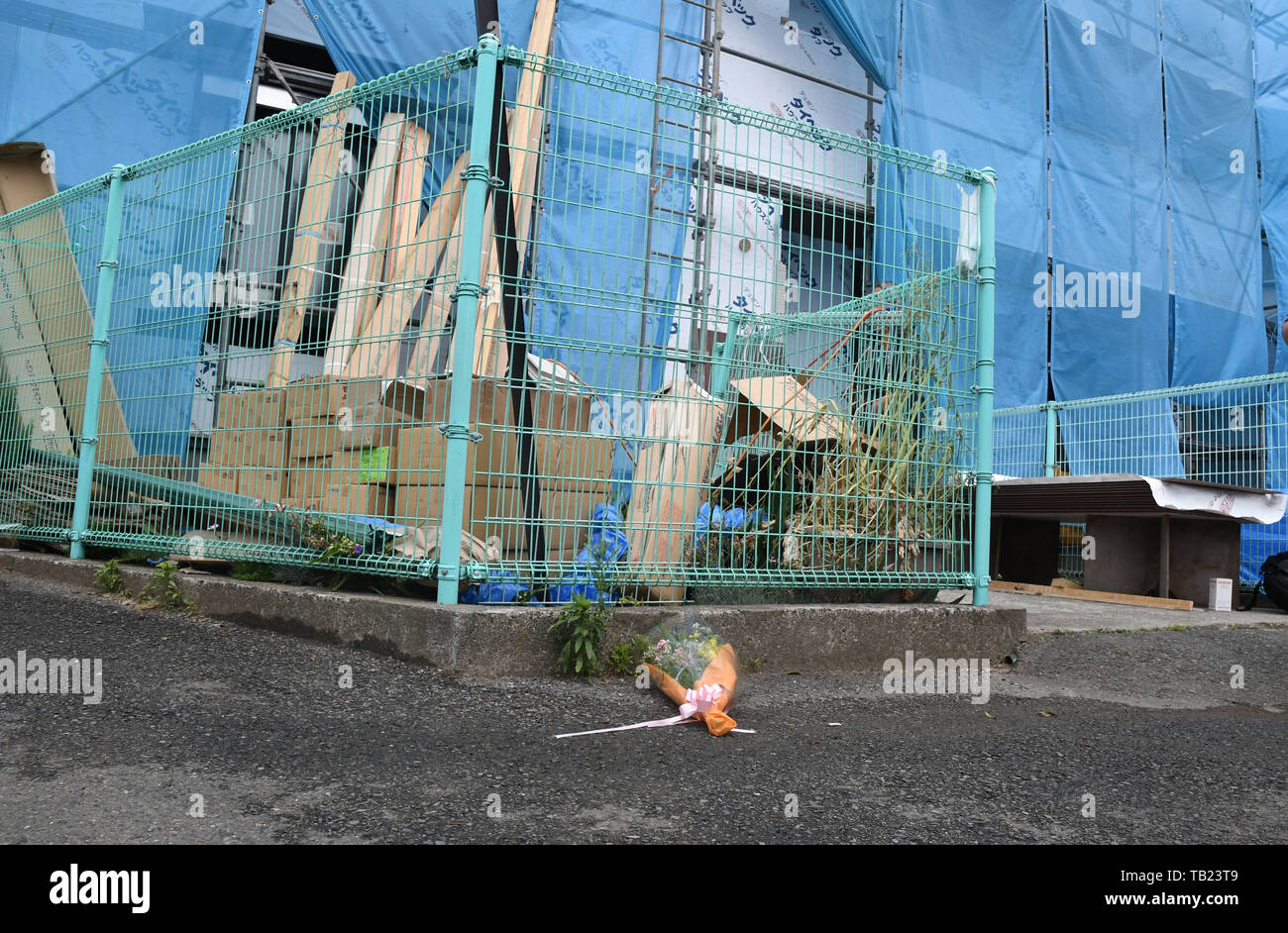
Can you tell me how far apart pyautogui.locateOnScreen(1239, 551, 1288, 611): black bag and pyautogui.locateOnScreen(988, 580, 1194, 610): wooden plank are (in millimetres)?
474

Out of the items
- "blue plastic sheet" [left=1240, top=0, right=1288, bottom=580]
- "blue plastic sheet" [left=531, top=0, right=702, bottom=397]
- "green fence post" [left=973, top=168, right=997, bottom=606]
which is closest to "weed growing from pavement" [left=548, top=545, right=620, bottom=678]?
"blue plastic sheet" [left=531, top=0, right=702, bottom=397]

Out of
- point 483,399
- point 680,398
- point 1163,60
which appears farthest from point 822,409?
point 1163,60

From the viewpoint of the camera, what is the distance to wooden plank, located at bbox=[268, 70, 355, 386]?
12.0ft

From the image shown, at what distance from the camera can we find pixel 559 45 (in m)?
6.60

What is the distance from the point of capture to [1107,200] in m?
9.41

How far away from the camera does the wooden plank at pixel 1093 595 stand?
6.21m

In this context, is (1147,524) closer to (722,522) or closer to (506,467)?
(722,522)

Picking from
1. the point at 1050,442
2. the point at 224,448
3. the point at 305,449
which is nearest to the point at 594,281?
the point at 305,449

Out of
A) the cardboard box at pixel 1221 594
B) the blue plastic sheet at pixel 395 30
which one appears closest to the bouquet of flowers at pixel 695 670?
the blue plastic sheet at pixel 395 30

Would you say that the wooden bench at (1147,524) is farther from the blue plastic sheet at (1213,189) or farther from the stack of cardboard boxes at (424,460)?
the stack of cardboard boxes at (424,460)

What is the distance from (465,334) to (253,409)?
1.24 m

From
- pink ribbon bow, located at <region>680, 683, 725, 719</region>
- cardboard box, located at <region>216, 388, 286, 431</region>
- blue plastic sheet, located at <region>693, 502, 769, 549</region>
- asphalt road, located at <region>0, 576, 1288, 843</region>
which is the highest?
cardboard box, located at <region>216, 388, 286, 431</region>

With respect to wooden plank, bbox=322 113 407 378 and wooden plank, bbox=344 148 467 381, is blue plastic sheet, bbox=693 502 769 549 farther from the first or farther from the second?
wooden plank, bbox=322 113 407 378

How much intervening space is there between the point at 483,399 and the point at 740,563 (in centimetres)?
121
